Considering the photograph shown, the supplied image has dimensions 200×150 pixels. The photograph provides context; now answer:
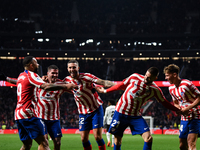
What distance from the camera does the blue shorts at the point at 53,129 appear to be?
7516mm

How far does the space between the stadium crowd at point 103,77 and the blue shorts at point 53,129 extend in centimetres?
2077

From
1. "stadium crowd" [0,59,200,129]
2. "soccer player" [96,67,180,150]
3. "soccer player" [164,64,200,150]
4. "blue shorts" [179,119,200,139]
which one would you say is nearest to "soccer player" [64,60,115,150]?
"soccer player" [96,67,180,150]

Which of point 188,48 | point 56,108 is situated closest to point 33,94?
point 56,108

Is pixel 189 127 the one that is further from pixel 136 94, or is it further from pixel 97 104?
pixel 97 104

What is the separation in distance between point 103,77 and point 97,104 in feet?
98.2

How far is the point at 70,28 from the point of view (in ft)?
138

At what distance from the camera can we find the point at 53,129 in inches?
298

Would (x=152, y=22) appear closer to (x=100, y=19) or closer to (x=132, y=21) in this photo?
(x=132, y=21)

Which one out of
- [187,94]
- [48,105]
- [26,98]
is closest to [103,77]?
[48,105]

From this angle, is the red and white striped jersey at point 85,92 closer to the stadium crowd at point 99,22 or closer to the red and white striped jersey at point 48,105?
the red and white striped jersey at point 48,105

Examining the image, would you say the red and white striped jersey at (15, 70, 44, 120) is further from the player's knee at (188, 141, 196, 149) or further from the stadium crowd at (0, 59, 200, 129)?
the stadium crowd at (0, 59, 200, 129)

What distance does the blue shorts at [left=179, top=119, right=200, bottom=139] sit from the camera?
22.1 feet

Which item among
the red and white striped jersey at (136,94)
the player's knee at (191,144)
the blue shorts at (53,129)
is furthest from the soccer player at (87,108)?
the player's knee at (191,144)

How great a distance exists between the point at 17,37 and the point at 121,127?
3786cm
